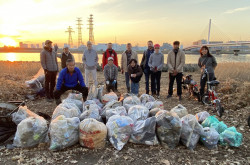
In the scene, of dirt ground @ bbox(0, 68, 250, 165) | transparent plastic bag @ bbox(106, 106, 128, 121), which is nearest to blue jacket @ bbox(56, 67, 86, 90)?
transparent plastic bag @ bbox(106, 106, 128, 121)

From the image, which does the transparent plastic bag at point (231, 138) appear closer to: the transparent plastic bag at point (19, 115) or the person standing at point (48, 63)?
the transparent plastic bag at point (19, 115)

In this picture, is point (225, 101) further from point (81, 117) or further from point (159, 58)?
point (81, 117)

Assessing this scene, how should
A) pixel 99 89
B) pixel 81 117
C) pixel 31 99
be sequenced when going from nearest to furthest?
pixel 81 117 < pixel 99 89 < pixel 31 99

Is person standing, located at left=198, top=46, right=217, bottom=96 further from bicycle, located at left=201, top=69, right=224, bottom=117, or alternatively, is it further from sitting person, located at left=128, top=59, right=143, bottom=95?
sitting person, located at left=128, top=59, right=143, bottom=95

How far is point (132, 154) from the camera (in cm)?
266

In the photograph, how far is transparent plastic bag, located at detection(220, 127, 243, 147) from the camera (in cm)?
286

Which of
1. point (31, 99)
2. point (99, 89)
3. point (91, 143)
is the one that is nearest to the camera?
point (91, 143)

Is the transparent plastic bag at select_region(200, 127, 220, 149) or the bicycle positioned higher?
the bicycle

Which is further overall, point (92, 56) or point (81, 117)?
point (92, 56)

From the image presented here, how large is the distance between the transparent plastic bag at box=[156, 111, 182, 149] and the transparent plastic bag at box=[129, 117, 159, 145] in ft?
Result: 0.32

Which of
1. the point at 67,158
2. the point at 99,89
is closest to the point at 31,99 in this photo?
the point at 99,89

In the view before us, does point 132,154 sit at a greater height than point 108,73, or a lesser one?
lesser

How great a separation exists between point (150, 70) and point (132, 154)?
3551mm

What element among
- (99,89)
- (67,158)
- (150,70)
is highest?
(150,70)
